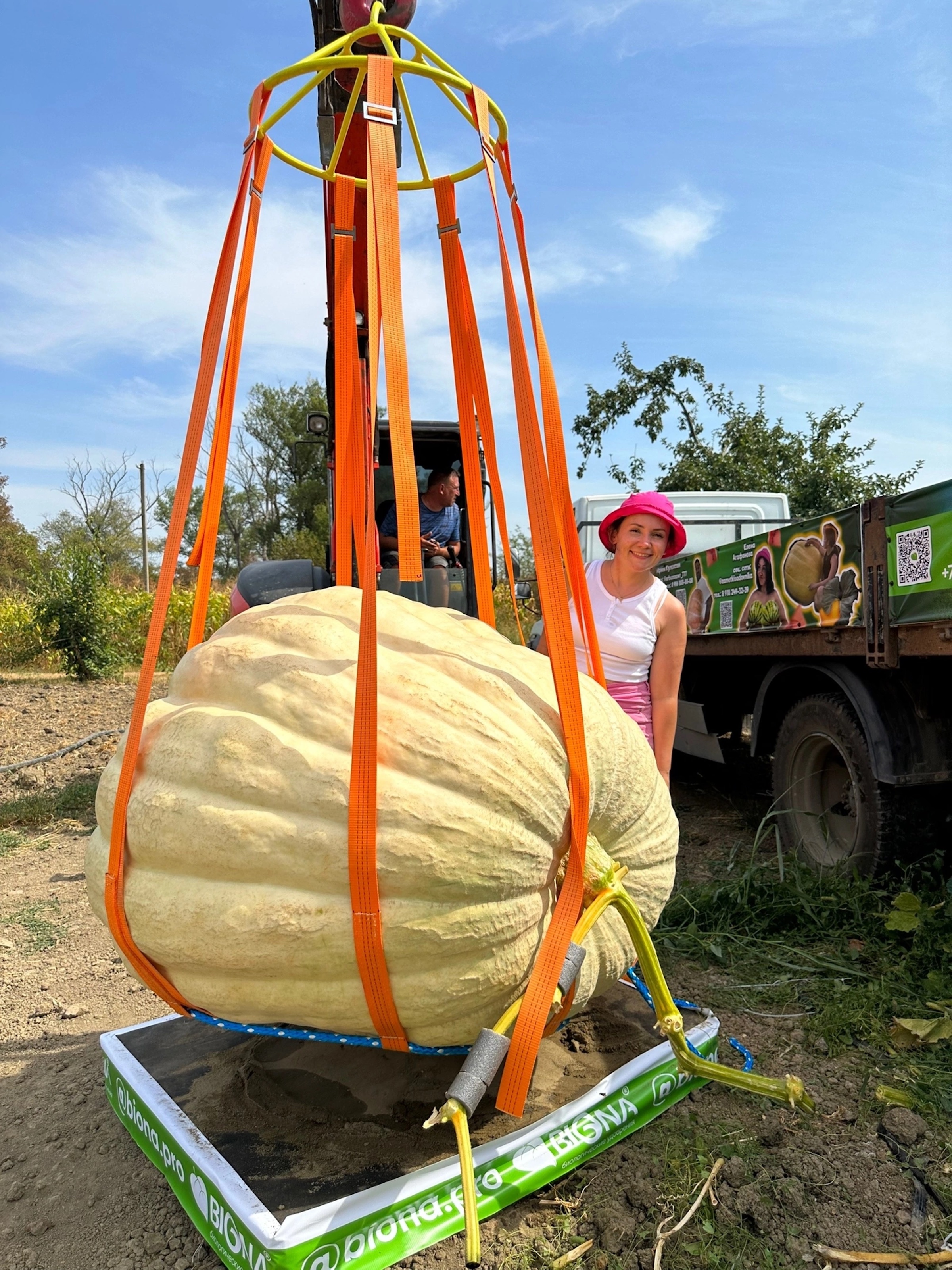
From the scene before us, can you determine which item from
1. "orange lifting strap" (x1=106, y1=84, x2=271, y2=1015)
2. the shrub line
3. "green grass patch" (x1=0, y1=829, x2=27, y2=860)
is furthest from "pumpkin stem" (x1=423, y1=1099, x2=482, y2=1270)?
the shrub line

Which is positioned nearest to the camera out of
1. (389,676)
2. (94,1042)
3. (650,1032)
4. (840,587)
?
(389,676)

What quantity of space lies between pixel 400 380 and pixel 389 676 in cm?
56

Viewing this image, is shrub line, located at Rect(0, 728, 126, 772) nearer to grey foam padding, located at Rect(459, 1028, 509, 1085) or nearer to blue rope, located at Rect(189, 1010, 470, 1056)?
blue rope, located at Rect(189, 1010, 470, 1056)

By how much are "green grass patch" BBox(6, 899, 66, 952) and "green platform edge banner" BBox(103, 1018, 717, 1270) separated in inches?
81.8

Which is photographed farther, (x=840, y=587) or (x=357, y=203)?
(x=357, y=203)

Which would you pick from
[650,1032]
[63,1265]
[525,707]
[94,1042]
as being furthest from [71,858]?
[525,707]

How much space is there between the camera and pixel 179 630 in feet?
50.5

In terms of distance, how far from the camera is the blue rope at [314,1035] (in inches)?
65.4

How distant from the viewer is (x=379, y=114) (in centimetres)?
159

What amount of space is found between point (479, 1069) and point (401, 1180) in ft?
1.34

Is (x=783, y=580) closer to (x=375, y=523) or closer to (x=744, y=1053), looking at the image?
(x=744, y=1053)

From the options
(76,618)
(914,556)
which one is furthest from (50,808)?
(76,618)

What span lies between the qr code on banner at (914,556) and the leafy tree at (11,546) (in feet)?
107

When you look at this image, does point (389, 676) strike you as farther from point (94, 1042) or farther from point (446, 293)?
point (94, 1042)
